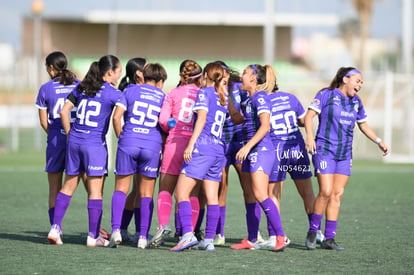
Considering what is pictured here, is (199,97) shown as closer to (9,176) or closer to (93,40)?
(9,176)

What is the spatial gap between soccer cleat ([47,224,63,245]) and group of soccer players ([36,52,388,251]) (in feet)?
0.05

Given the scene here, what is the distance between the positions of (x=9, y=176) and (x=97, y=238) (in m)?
10.4

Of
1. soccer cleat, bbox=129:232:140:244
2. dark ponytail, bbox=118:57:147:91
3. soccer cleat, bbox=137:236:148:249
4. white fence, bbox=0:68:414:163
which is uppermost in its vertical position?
dark ponytail, bbox=118:57:147:91

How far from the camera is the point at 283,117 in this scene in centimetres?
953

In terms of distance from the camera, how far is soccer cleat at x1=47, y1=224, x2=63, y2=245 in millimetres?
9070

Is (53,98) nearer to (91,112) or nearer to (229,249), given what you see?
(91,112)

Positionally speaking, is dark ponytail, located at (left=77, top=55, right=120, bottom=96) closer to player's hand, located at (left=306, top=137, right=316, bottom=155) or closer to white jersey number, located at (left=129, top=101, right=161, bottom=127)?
white jersey number, located at (left=129, top=101, right=161, bottom=127)

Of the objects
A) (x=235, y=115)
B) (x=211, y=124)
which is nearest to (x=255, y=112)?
(x=235, y=115)

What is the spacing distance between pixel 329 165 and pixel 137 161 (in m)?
2.12

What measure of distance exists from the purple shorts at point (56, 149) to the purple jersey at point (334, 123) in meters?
2.86

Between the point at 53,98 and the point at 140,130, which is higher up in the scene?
the point at 53,98

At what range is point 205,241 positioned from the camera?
9.06 metres

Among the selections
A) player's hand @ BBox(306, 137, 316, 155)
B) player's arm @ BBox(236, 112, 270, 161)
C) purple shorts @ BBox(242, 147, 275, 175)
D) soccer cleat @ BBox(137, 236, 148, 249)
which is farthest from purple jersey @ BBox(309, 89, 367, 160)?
soccer cleat @ BBox(137, 236, 148, 249)

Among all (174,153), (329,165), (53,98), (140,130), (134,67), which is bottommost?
(329,165)
